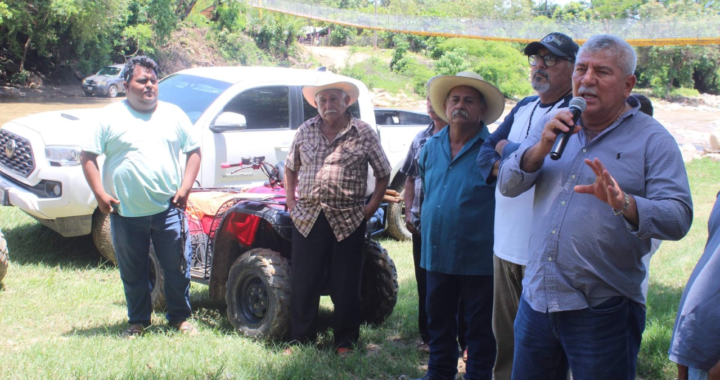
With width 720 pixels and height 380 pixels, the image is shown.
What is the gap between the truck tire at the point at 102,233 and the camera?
21.2ft

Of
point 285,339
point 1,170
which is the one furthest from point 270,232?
point 1,170

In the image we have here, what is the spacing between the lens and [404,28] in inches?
1719

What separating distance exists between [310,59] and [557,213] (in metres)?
43.8

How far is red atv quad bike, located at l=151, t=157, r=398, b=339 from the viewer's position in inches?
184

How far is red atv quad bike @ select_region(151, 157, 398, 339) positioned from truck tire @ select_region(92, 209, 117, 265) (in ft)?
4.04

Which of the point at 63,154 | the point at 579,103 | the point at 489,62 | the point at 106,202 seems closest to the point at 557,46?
the point at 579,103

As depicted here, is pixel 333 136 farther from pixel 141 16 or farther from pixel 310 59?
pixel 310 59

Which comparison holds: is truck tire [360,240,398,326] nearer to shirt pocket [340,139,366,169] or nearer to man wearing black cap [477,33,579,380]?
shirt pocket [340,139,366,169]

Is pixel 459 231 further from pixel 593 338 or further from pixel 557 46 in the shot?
pixel 593 338

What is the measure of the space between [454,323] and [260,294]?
4.93ft

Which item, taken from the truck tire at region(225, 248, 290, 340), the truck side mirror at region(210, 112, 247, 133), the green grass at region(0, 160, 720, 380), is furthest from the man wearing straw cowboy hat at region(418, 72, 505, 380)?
the truck side mirror at region(210, 112, 247, 133)

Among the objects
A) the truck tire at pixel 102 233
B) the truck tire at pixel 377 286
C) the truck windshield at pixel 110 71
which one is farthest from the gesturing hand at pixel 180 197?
the truck windshield at pixel 110 71

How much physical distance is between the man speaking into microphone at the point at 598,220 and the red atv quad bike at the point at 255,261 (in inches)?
93.5

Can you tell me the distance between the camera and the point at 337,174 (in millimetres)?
4469
